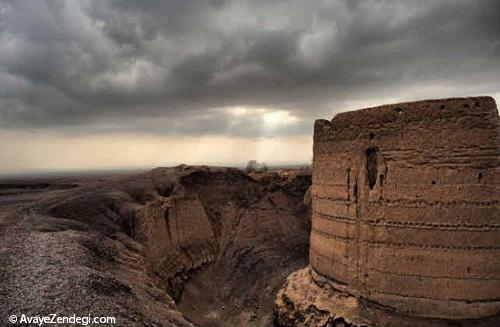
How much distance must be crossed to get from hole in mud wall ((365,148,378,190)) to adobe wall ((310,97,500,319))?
1.0 inches

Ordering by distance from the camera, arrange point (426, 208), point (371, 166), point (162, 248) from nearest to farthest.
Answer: point (426, 208) → point (371, 166) → point (162, 248)

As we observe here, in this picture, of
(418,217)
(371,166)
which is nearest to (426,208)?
(418,217)

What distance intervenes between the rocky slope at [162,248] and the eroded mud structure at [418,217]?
4800 millimetres

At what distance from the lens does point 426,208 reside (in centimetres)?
1048

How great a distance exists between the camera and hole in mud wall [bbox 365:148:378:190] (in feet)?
37.7

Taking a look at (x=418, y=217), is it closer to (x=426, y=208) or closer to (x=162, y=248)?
(x=426, y=208)

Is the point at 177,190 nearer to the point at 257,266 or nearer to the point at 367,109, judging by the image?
the point at 257,266

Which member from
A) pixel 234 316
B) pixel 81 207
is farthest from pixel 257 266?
pixel 81 207

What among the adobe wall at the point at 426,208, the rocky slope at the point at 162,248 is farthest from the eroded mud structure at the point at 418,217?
the rocky slope at the point at 162,248

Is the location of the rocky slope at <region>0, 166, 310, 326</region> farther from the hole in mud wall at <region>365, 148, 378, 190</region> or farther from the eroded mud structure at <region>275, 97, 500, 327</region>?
the hole in mud wall at <region>365, 148, 378, 190</region>

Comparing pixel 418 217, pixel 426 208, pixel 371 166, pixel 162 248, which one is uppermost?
pixel 371 166

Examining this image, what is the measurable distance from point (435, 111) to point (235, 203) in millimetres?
14998

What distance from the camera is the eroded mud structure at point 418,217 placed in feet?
33.2

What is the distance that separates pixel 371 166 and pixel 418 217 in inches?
71.0
